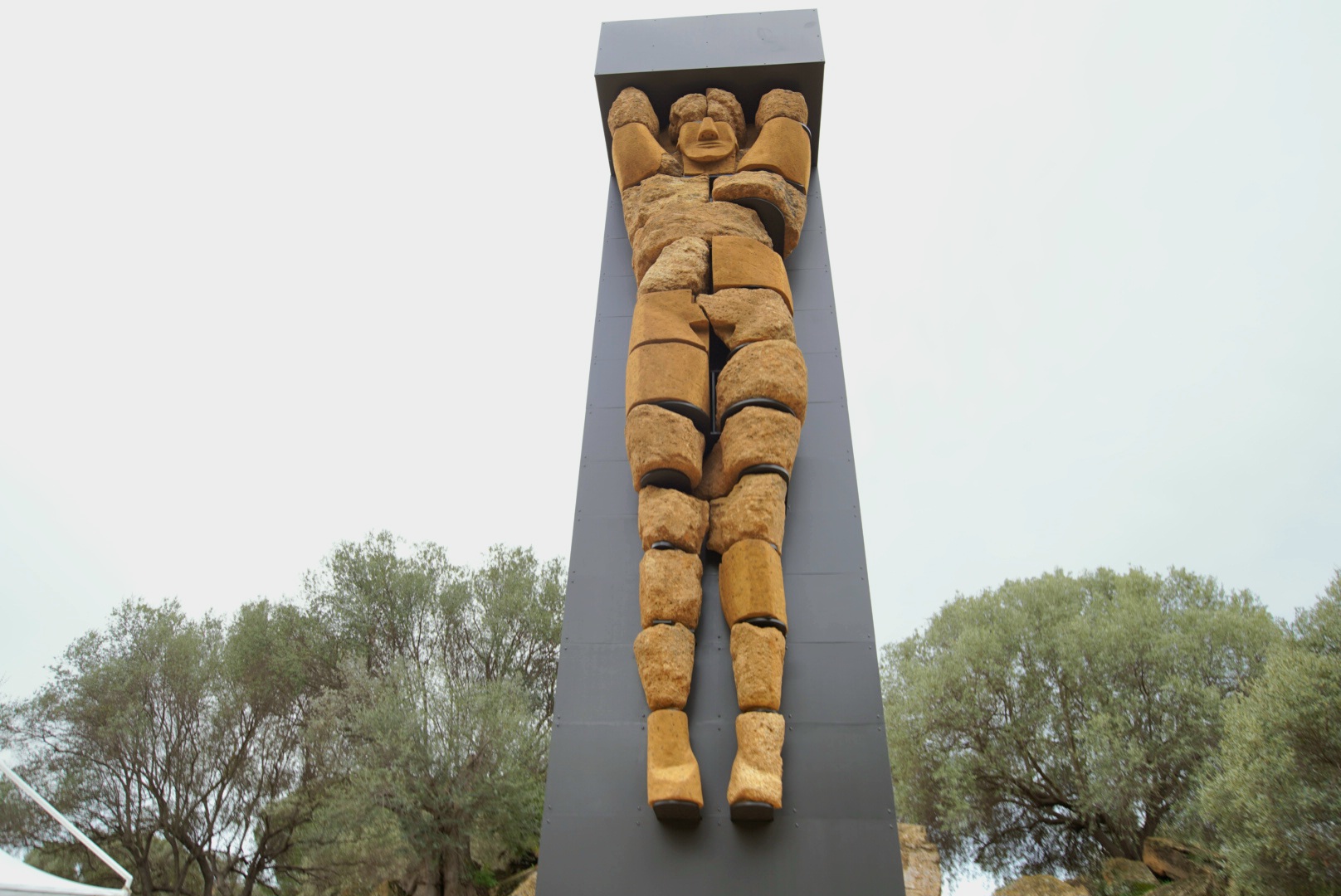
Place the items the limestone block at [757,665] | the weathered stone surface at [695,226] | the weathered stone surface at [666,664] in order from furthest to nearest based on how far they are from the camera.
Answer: the weathered stone surface at [695,226]
the weathered stone surface at [666,664]
the limestone block at [757,665]

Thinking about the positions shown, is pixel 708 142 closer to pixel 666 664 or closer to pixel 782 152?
pixel 782 152

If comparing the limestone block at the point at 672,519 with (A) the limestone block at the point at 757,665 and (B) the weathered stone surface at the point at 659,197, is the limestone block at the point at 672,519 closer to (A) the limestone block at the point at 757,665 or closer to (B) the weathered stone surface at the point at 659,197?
(A) the limestone block at the point at 757,665

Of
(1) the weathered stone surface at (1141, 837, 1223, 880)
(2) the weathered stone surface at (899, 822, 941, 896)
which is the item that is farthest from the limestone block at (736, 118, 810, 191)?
(1) the weathered stone surface at (1141, 837, 1223, 880)

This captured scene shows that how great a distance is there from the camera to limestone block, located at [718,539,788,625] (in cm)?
502

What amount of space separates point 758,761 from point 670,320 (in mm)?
3026

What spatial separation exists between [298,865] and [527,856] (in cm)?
354

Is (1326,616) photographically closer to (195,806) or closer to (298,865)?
(298,865)

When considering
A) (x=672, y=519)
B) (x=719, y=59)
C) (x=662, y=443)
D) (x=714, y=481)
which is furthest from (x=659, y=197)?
(x=672, y=519)

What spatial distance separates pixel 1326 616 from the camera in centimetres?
940

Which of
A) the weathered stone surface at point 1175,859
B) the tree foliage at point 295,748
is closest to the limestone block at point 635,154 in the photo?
the tree foliage at point 295,748

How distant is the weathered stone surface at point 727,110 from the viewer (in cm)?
732

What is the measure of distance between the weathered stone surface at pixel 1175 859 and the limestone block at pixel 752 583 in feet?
29.0

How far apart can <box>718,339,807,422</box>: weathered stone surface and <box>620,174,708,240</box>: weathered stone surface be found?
161cm

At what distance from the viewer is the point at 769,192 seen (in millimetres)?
6633
